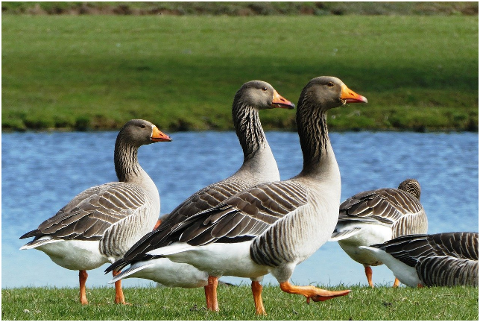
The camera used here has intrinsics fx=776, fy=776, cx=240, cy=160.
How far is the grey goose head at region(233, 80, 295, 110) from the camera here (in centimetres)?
999

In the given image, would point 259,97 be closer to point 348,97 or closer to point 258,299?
point 348,97

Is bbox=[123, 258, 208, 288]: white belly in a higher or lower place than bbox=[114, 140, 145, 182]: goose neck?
lower

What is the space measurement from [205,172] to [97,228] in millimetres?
18759

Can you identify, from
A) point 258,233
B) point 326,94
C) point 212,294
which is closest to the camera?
point 258,233

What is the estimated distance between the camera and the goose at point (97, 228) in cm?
912

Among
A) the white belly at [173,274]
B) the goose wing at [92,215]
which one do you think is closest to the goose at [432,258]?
the white belly at [173,274]

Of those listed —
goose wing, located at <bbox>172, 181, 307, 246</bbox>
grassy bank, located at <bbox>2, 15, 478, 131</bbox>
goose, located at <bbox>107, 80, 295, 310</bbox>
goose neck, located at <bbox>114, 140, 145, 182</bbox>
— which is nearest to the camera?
goose wing, located at <bbox>172, 181, 307, 246</bbox>

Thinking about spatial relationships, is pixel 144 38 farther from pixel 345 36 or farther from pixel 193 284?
pixel 193 284

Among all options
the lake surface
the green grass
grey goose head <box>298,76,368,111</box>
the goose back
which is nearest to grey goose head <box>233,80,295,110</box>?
grey goose head <box>298,76,368,111</box>

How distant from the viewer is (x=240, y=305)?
887cm

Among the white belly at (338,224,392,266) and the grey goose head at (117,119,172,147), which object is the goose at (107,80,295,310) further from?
the white belly at (338,224,392,266)

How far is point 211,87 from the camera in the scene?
42.3 m

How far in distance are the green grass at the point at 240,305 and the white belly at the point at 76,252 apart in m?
0.51

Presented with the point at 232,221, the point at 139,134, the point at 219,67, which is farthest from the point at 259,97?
the point at 219,67
